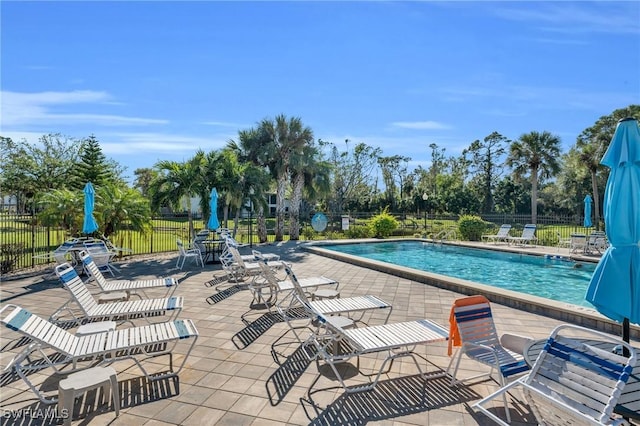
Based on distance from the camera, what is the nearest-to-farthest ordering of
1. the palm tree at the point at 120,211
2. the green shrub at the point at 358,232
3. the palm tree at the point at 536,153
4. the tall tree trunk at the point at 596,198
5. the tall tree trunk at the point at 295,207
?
the palm tree at the point at 120,211 → the tall tree trunk at the point at 295,207 → the green shrub at the point at 358,232 → the tall tree trunk at the point at 596,198 → the palm tree at the point at 536,153

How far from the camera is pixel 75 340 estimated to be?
10.7 feet

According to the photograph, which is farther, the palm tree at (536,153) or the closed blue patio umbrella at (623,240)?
the palm tree at (536,153)

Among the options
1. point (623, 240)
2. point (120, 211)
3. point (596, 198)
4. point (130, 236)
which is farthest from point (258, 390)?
point (596, 198)

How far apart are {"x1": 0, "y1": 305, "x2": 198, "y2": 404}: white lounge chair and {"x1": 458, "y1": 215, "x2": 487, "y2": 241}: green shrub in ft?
51.7

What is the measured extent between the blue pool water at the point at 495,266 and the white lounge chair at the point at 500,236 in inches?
83.6

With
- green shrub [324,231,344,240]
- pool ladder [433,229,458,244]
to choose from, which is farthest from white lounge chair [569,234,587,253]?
green shrub [324,231,344,240]

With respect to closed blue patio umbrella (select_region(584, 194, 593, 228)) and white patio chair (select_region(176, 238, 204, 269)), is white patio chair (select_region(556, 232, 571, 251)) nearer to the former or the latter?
closed blue patio umbrella (select_region(584, 194, 593, 228))

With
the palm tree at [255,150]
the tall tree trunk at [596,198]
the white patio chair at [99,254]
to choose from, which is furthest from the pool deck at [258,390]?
the tall tree trunk at [596,198]

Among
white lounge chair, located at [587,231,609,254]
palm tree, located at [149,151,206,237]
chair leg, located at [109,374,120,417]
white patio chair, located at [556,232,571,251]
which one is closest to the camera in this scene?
chair leg, located at [109,374,120,417]

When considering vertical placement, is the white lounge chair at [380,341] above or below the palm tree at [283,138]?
below

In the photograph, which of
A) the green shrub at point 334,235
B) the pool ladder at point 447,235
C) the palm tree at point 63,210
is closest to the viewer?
the palm tree at point 63,210

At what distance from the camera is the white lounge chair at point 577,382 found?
1932 millimetres

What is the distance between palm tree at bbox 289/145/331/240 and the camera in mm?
17781

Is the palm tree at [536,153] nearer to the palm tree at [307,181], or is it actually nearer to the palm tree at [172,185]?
the palm tree at [307,181]
